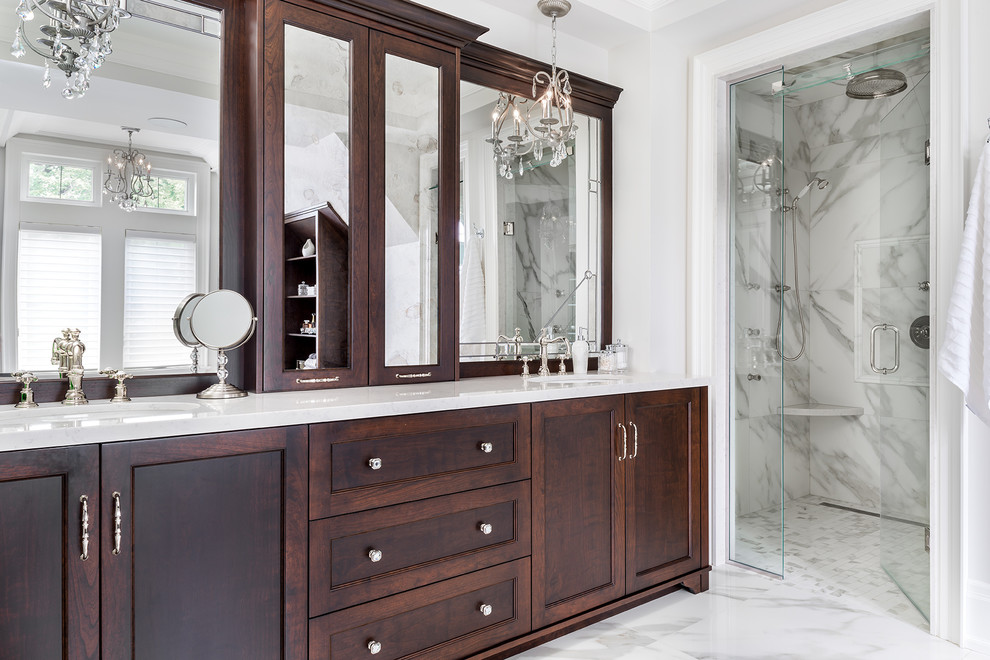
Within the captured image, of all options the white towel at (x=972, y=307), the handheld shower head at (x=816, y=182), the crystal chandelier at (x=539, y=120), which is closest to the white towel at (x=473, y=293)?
the crystal chandelier at (x=539, y=120)

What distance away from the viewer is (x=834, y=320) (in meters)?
3.94

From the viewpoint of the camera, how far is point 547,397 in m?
2.12

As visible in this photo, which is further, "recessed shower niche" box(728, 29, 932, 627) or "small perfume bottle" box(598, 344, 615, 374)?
"small perfume bottle" box(598, 344, 615, 374)

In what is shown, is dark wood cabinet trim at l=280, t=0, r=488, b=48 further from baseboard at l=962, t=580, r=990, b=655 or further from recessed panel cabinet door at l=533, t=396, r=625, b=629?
baseboard at l=962, t=580, r=990, b=655

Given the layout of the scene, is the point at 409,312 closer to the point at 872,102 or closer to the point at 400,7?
the point at 400,7

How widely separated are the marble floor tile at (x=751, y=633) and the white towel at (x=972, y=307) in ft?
2.80

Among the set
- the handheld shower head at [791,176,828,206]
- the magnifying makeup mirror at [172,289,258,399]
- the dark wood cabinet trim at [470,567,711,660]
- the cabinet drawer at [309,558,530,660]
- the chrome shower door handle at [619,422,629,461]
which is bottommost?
the dark wood cabinet trim at [470,567,711,660]

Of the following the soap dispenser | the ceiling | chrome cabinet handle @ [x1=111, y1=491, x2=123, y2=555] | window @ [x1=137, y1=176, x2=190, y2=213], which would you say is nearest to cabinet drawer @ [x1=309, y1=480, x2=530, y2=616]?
chrome cabinet handle @ [x1=111, y1=491, x2=123, y2=555]

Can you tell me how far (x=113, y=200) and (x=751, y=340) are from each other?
2.62 m

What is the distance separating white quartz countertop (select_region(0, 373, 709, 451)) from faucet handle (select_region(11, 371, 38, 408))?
Answer: 0.03 m

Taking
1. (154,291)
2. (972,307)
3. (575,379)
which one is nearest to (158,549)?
(154,291)

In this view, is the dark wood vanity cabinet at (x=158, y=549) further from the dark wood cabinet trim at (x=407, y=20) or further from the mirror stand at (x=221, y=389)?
the dark wood cabinet trim at (x=407, y=20)

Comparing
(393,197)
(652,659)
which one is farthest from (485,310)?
(652,659)

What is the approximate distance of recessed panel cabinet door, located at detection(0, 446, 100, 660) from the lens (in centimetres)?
127
